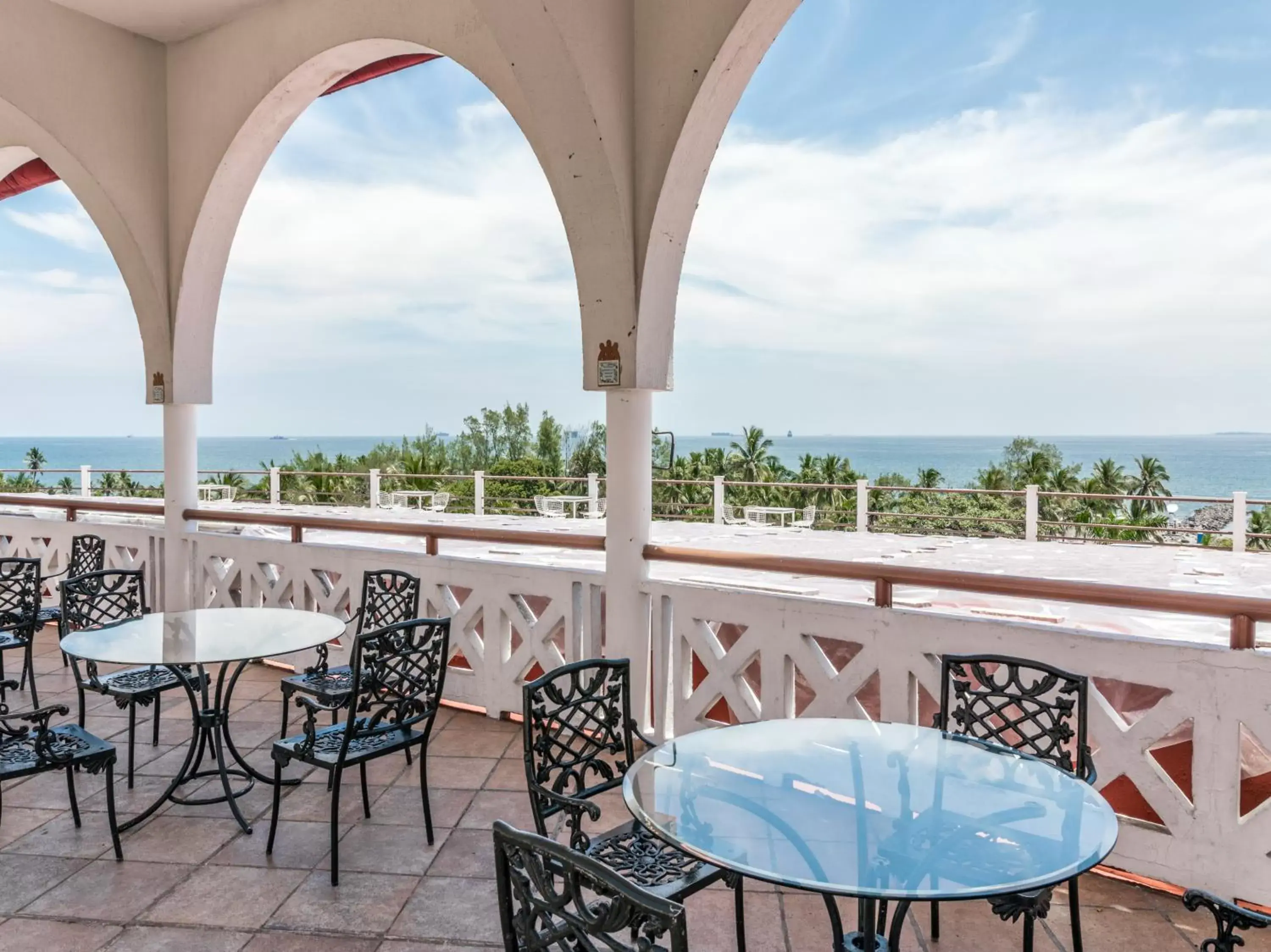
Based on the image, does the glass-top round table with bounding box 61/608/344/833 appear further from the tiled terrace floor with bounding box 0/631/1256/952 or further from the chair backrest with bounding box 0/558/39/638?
the chair backrest with bounding box 0/558/39/638

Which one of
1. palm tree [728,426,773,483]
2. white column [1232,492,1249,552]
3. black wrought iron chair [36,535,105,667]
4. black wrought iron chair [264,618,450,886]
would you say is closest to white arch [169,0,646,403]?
black wrought iron chair [36,535,105,667]

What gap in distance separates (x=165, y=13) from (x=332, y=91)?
100 cm

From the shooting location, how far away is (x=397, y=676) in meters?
2.72

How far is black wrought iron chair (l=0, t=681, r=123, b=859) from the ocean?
3983 cm

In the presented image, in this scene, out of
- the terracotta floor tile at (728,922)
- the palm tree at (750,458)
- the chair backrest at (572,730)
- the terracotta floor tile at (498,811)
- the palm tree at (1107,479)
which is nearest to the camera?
the chair backrest at (572,730)

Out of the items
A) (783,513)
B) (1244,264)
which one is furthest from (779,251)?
(783,513)

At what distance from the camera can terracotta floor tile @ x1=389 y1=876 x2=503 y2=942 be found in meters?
2.24

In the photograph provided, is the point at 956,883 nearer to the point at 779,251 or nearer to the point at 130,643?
the point at 130,643

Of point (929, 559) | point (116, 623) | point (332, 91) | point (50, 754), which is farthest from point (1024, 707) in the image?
point (929, 559)

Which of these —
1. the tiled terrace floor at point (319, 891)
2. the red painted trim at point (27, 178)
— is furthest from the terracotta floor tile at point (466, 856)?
the red painted trim at point (27, 178)

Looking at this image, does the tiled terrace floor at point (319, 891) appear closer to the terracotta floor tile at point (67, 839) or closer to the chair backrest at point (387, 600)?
the terracotta floor tile at point (67, 839)

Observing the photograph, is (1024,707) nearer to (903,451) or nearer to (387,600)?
(387,600)

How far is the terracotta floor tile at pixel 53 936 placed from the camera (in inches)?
84.9

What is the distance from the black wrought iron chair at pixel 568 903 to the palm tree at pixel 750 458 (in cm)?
1607
